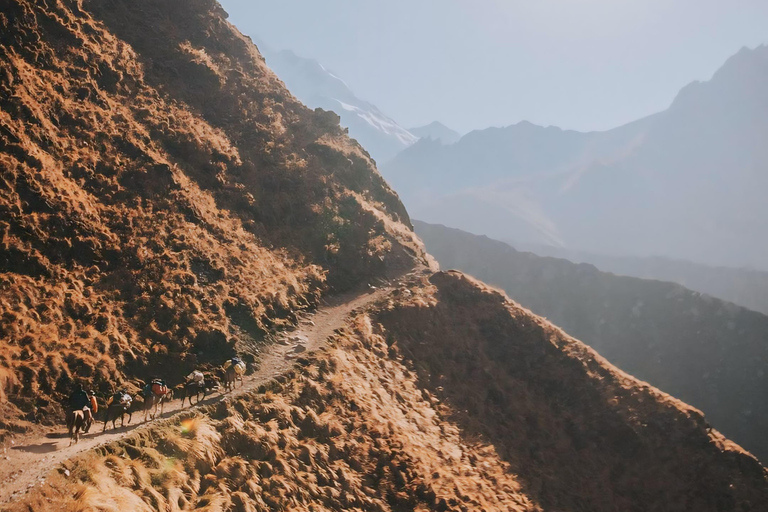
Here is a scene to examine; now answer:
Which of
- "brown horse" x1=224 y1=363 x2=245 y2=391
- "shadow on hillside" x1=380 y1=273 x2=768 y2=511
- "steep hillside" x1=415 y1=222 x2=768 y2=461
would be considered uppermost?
"steep hillside" x1=415 y1=222 x2=768 y2=461

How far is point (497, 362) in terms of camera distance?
118 ft

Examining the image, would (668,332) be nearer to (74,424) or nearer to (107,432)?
(107,432)

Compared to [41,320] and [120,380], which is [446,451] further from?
[41,320]

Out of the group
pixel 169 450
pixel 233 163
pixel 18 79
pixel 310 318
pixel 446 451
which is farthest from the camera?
pixel 233 163

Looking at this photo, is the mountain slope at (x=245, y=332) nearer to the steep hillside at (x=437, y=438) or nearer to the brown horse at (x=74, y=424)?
the steep hillside at (x=437, y=438)

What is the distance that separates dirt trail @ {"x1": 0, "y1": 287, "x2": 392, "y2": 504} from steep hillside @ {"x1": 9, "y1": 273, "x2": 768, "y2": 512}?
805mm

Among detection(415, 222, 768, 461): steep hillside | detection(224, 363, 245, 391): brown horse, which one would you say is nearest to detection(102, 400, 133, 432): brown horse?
detection(224, 363, 245, 391): brown horse

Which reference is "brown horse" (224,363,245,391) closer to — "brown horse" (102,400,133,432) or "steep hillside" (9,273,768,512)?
"steep hillside" (9,273,768,512)

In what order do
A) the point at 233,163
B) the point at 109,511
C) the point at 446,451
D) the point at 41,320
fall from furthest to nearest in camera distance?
the point at 233,163
the point at 446,451
the point at 41,320
the point at 109,511

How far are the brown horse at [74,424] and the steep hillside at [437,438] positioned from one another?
1.56 m

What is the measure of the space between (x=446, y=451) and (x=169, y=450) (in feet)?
49.3

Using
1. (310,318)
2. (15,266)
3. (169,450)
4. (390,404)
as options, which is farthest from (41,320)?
(390,404)

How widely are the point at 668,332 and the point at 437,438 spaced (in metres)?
118

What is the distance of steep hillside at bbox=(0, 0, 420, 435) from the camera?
20.0 metres
